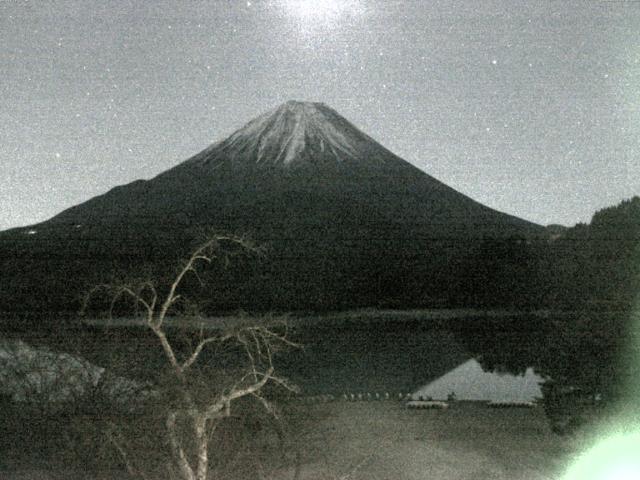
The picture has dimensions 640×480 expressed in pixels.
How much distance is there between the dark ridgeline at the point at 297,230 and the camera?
41406mm

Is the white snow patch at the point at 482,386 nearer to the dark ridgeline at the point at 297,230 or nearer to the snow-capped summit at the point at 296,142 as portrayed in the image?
the dark ridgeline at the point at 297,230

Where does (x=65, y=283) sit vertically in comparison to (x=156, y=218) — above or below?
below

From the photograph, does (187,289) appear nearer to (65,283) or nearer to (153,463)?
(65,283)

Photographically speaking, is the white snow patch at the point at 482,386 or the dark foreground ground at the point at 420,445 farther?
the white snow patch at the point at 482,386

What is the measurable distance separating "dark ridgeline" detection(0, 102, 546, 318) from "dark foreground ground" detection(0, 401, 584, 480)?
16108 mm

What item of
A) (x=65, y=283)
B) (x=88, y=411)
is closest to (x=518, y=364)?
(x=88, y=411)

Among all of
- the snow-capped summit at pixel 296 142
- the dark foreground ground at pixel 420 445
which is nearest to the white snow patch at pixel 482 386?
the dark foreground ground at pixel 420 445

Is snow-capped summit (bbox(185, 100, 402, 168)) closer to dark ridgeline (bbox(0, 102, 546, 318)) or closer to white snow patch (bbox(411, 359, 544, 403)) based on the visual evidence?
dark ridgeline (bbox(0, 102, 546, 318))

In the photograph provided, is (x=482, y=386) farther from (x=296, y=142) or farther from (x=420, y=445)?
(x=296, y=142)

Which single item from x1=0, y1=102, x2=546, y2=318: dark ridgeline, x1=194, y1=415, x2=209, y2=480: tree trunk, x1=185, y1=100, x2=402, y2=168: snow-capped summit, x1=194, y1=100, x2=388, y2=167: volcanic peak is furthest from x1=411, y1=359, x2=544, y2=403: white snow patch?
x1=194, y1=100, x2=388, y2=167: volcanic peak

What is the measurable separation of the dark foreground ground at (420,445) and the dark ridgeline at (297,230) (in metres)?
16.1

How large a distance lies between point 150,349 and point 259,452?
1138 cm

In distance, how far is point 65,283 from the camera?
47.4 meters

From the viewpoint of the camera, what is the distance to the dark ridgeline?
4141 centimetres
